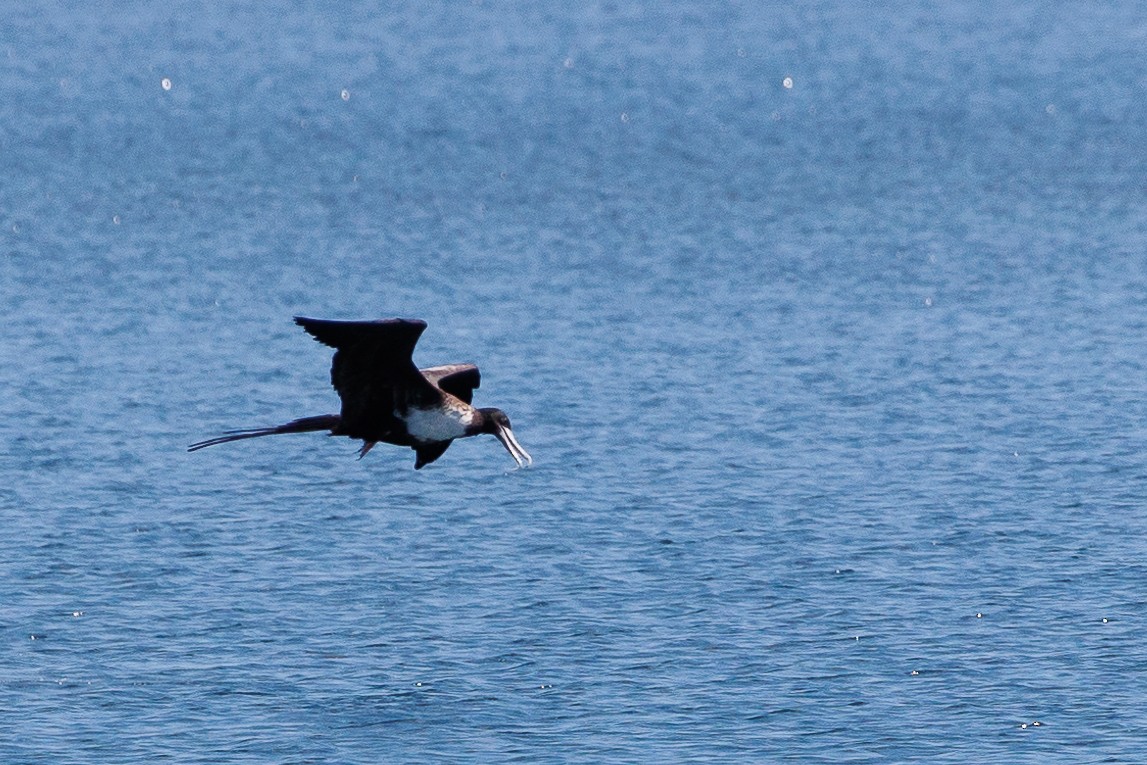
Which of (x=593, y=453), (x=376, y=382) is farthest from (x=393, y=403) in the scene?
(x=593, y=453)

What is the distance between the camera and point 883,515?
2073 centimetres

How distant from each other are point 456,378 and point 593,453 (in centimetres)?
747

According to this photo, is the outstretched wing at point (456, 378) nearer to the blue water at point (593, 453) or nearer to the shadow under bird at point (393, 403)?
the shadow under bird at point (393, 403)

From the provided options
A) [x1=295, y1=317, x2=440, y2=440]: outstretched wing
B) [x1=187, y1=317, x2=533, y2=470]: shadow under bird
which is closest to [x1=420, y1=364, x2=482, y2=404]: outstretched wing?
[x1=187, y1=317, x2=533, y2=470]: shadow under bird

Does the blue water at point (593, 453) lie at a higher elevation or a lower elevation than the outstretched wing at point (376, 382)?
lower

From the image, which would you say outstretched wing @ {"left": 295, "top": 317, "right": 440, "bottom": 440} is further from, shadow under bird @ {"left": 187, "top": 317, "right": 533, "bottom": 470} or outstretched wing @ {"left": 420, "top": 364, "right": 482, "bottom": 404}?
outstretched wing @ {"left": 420, "top": 364, "right": 482, "bottom": 404}

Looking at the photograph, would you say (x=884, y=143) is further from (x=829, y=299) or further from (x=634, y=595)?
(x=634, y=595)

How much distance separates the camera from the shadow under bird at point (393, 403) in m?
13.9

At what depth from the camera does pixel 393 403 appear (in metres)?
14.5

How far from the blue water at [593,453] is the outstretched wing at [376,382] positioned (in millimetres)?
2612

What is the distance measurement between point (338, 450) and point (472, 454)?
4.62 ft

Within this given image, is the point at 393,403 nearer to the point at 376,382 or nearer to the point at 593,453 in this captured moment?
the point at 376,382

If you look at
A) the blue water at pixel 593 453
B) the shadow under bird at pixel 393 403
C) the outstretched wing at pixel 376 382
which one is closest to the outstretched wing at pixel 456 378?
the shadow under bird at pixel 393 403

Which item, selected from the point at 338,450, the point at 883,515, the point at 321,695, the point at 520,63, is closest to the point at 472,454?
the point at 338,450
